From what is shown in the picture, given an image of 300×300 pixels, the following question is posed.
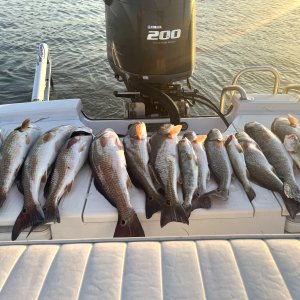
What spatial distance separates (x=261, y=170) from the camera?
290 centimetres

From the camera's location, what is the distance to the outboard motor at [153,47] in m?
3.76

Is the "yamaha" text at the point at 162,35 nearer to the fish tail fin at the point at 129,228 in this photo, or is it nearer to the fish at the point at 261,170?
the fish at the point at 261,170

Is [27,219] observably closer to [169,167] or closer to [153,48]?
[169,167]

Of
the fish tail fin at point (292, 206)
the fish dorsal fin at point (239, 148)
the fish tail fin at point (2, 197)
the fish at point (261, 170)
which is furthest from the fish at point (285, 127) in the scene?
the fish tail fin at point (2, 197)

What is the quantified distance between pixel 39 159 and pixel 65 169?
0.26 meters

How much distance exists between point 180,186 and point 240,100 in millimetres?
1607

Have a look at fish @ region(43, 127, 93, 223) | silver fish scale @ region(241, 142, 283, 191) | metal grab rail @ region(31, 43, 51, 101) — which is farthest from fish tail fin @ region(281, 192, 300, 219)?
metal grab rail @ region(31, 43, 51, 101)

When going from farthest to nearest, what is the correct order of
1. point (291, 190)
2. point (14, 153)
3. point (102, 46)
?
point (102, 46) → point (14, 153) → point (291, 190)

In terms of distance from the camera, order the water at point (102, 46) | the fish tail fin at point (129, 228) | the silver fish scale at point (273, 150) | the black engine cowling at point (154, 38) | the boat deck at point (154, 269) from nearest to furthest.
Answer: the boat deck at point (154, 269) < the fish tail fin at point (129, 228) < the silver fish scale at point (273, 150) < the black engine cowling at point (154, 38) < the water at point (102, 46)

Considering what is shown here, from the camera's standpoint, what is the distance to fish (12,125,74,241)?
8.16 feet

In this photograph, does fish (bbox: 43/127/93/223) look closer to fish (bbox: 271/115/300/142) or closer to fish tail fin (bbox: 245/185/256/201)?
fish tail fin (bbox: 245/185/256/201)

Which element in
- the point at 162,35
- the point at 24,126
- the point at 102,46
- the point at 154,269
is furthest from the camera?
the point at 102,46

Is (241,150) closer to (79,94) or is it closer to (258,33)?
(79,94)

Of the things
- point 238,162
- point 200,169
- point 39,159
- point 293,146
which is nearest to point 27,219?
point 39,159
